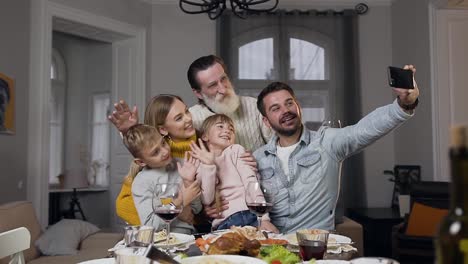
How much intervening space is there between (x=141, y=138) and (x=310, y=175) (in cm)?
83

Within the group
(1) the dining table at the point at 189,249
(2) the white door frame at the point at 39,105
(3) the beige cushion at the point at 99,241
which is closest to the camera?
(1) the dining table at the point at 189,249

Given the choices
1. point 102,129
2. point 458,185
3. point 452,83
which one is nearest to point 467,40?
point 452,83

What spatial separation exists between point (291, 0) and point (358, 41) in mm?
936

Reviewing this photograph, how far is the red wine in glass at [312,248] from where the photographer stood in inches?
46.8

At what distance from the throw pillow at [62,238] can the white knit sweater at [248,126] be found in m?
1.47

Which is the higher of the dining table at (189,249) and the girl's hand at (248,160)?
the girl's hand at (248,160)

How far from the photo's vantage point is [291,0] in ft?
18.3

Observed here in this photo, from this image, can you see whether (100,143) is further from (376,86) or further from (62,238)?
(376,86)

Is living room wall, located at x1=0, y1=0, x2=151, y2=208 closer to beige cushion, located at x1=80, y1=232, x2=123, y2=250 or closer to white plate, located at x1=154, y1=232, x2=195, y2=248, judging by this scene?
beige cushion, located at x1=80, y1=232, x2=123, y2=250

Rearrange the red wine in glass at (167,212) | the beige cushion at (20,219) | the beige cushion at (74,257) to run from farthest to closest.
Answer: the beige cushion at (74,257), the beige cushion at (20,219), the red wine in glass at (167,212)

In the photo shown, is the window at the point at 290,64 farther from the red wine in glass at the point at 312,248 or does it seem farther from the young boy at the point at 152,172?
the red wine in glass at the point at 312,248

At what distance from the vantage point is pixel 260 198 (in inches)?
61.1

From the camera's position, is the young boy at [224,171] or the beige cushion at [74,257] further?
the beige cushion at [74,257]

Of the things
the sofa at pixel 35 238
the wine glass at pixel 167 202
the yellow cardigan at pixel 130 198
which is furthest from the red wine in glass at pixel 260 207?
the sofa at pixel 35 238
